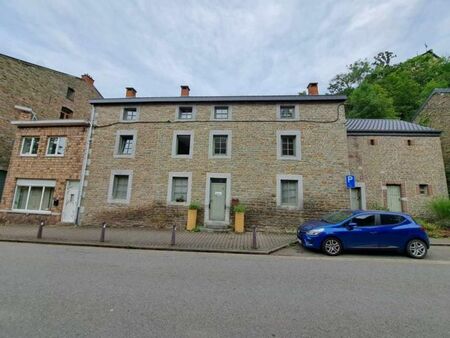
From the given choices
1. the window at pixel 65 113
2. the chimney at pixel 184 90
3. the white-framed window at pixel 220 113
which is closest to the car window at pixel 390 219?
the white-framed window at pixel 220 113

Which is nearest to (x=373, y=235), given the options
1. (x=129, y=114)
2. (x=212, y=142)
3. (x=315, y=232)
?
(x=315, y=232)

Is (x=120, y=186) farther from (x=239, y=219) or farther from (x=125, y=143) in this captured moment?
(x=239, y=219)

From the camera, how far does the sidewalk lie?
794cm

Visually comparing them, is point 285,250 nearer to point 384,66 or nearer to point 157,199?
point 157,199

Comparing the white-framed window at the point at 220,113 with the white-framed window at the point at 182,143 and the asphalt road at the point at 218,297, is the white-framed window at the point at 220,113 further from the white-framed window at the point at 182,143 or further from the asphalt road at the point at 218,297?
the asphalt road at the point at 218,297

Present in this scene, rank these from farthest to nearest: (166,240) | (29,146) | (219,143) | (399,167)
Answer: (29,146) < (399,167) < (219,143) < (166,240)

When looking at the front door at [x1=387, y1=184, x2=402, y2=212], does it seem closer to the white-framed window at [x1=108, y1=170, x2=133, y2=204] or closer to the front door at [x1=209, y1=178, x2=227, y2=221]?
the front door at [x1=209, y1=178, x2=227, y2=221]

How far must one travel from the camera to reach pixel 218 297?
389 centimetres

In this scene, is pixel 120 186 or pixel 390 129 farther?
pixel 390 129

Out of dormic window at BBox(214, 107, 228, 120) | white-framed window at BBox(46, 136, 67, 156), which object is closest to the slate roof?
dormic window at BBox(214, 107, 228, 120)

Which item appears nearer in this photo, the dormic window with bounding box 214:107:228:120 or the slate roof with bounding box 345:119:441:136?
the dormic window with bounding box 214:107:228:120

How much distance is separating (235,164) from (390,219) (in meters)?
6.99

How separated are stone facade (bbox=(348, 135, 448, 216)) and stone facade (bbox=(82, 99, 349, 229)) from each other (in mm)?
2167

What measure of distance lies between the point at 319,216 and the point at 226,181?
4.98 metres
